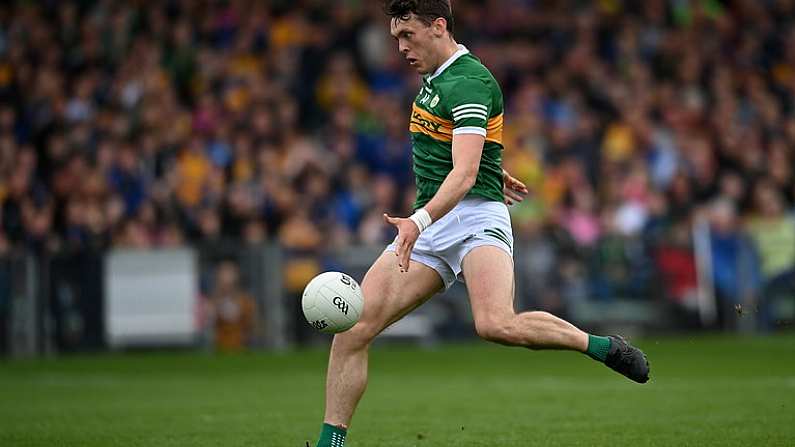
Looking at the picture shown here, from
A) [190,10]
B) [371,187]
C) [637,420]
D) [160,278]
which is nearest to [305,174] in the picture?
[371,187]

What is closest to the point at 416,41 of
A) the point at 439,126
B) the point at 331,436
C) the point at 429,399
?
the point at 439,126

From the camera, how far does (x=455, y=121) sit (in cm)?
825

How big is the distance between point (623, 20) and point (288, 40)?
5937mm

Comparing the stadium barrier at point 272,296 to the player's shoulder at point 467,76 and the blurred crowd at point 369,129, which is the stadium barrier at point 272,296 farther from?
the player's shoulder at point 467,76

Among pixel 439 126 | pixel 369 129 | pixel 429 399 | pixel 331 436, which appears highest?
pixel 369 129

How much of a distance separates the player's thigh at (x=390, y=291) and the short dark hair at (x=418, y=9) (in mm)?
1381

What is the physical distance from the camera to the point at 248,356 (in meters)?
19.0

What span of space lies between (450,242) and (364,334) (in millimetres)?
731

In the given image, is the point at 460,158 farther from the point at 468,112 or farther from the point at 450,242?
the point at 450,242

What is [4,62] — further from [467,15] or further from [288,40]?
[467,15]

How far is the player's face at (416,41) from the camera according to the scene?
8.44 m

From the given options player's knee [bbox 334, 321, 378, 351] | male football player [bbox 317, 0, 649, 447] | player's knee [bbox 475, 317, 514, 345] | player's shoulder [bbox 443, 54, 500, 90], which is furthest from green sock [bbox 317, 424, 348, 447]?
player's shoulder [bbox 443, 54, 500, 90]

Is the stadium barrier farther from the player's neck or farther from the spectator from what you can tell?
the player's neck

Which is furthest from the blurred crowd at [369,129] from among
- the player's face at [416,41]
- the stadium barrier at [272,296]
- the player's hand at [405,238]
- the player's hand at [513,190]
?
the player's hand at [405,238]
